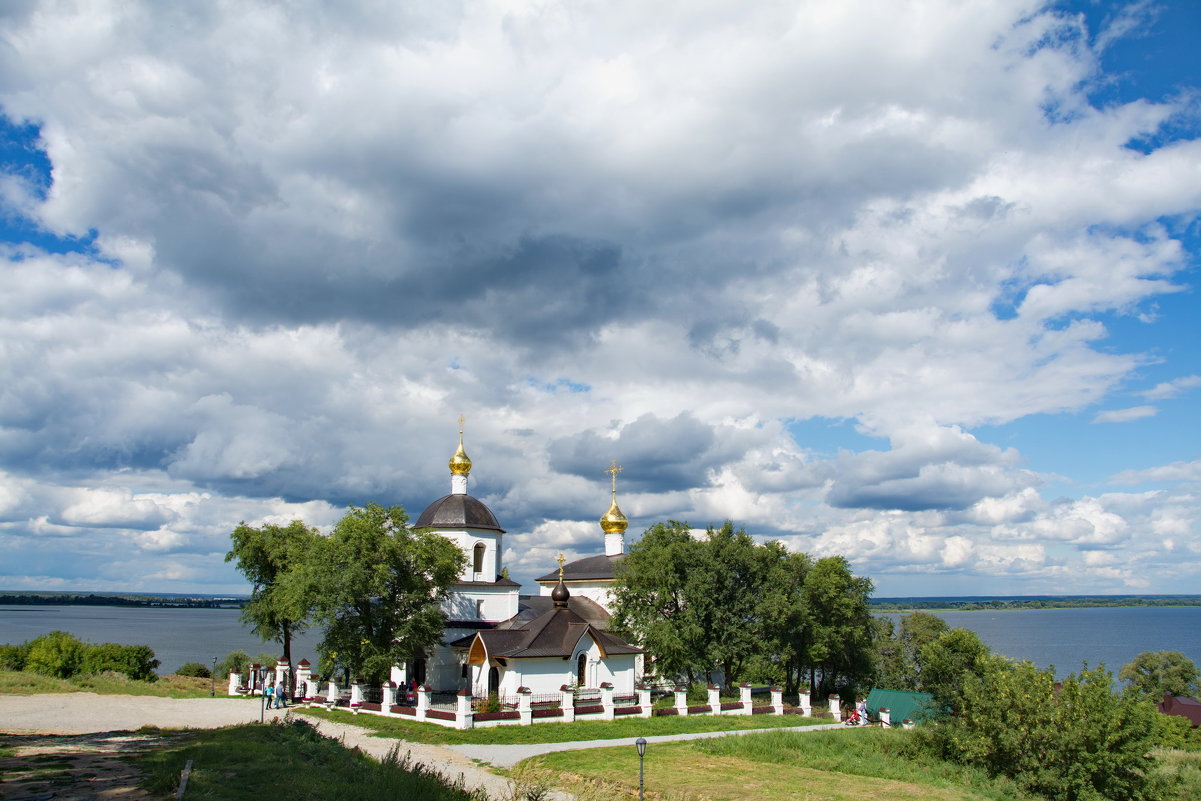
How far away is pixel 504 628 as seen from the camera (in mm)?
32125

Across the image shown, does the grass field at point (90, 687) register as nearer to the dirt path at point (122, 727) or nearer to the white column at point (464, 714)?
the dirt path at point (122, 727)

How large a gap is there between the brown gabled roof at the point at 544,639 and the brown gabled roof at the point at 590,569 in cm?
761

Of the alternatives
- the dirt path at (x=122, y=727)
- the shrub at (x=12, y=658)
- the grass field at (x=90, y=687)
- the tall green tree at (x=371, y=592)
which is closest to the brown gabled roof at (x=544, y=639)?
the tall green tree at (x=371, y=592)

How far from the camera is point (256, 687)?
3238 centimetres

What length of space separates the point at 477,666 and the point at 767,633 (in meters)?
12.4

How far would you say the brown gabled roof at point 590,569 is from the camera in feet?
129

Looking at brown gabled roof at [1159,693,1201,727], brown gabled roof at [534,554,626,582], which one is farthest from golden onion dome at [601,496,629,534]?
brown gabled roof at [1159,693,1201,727]

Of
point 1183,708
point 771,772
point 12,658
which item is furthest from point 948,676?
point 12,658

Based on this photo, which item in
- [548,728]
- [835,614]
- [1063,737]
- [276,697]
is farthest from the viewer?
[835,614]

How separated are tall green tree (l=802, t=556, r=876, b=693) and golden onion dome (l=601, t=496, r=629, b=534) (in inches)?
427

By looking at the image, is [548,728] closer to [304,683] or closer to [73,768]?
[304,683]

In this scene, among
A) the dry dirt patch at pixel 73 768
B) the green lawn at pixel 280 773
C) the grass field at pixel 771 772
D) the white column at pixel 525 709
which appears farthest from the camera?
the white column at pixel 525 709

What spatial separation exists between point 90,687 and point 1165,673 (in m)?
66.7

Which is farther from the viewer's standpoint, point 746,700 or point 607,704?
point 746,700
